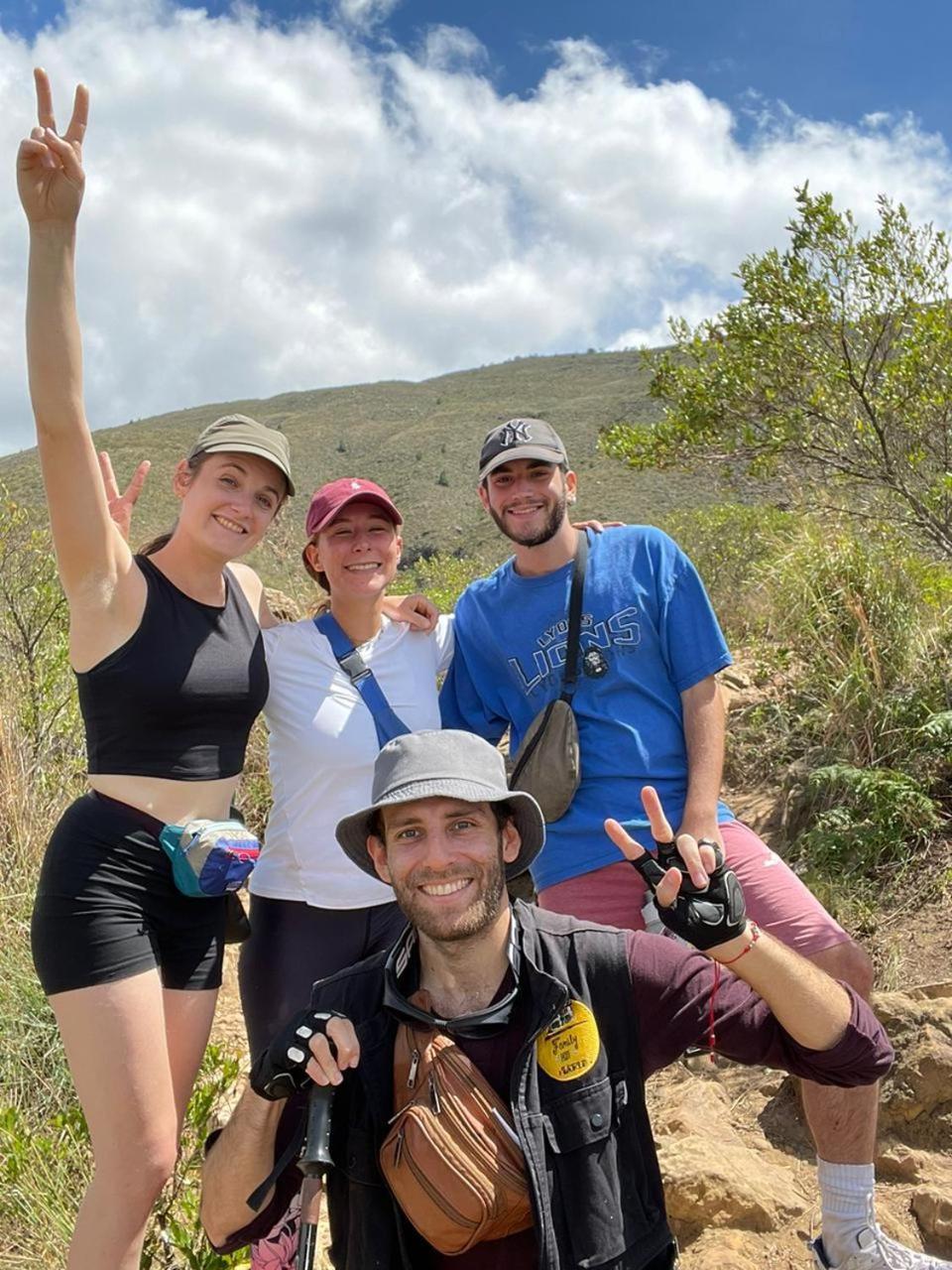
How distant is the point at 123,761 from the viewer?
8.25 feet

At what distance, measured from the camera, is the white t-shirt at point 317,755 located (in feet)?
9.45

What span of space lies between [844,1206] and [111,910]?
6.61ft

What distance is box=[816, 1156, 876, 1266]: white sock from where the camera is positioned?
271 cm

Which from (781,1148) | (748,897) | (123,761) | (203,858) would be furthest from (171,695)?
(781,1148)

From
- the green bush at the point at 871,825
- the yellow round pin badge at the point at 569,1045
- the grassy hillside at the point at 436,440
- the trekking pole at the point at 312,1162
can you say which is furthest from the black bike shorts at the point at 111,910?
the grassy hillside at the point at 436,440

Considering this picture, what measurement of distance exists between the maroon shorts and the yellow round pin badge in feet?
3.09

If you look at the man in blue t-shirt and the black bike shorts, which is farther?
the man in blue t-shirt

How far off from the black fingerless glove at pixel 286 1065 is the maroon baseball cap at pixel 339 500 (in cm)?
160

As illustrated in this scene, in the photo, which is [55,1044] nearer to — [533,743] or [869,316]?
[533,743]

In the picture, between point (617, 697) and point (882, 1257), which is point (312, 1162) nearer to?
point (882, 1257)

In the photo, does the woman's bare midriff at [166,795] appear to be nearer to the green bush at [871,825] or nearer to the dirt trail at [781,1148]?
the dirt trail at [781,1148]

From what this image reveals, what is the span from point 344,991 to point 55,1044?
2.42 m

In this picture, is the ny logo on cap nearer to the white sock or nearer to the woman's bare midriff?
the woman's bare midriff

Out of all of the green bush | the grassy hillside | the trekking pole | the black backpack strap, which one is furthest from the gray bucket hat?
the grassy hillside
